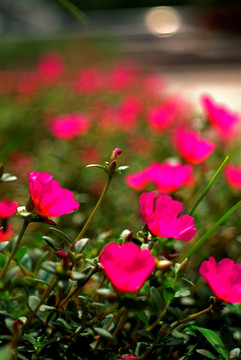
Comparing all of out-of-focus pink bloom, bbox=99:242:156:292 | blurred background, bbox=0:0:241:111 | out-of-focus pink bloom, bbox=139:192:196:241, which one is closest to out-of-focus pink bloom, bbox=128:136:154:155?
blurred background, bbox=0:0:241:111

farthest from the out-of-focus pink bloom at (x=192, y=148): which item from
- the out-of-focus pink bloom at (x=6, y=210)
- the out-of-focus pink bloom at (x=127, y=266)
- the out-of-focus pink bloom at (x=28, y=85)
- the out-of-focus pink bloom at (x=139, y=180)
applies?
the out-of-focus pink bloom at (x=28, y=85)

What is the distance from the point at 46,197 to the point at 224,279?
0.19 m

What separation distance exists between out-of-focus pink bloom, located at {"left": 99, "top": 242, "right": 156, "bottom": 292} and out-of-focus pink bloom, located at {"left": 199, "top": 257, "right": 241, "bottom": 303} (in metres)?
0.10

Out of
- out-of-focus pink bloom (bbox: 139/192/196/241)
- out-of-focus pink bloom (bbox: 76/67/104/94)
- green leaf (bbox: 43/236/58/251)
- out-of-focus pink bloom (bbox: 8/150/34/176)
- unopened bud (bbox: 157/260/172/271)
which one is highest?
out-of-focus pink bloom (bbox: 139/192/196/241)

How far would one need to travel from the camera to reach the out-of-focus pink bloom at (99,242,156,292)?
15.0 inches

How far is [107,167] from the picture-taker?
514mm

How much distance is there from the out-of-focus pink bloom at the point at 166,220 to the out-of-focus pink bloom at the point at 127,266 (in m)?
0.08

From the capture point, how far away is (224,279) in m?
0.47

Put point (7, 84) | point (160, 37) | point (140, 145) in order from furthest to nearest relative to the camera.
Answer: point (160, 37) → point (7, 84) → point (140, 145)

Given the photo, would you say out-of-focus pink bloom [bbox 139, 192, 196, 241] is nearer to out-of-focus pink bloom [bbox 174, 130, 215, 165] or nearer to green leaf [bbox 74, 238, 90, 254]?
green leaf [bbox 74, 238, 90, 254]

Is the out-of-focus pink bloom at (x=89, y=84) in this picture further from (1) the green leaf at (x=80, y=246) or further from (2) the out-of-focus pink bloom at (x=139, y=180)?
(1) the green leaf at (x=80, y=246)

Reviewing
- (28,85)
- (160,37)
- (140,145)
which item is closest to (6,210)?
(140,145)

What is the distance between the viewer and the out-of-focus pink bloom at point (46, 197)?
0.47 meters

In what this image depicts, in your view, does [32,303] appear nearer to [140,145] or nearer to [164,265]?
[164,265]
